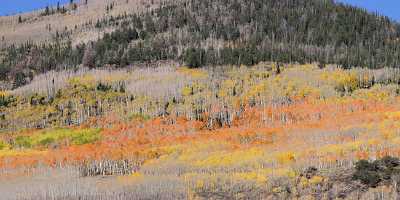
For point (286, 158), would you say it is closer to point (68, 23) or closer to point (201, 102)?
point (201, 102)

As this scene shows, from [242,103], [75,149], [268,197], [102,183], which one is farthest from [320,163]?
[242,103]

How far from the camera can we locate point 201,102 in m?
128

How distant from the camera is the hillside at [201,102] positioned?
203ft

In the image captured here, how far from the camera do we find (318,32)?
16088 centimetres

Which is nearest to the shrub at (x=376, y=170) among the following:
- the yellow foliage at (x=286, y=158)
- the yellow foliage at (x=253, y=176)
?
the yellow foliage at (x=253, y=176)

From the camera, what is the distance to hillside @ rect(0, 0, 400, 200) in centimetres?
6197

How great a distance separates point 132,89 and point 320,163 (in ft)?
261

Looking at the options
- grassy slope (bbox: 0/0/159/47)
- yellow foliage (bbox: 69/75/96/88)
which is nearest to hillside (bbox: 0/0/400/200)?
yellow foliage (bbox: 69/75/96/88)

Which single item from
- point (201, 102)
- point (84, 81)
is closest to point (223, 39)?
point (84, 81)

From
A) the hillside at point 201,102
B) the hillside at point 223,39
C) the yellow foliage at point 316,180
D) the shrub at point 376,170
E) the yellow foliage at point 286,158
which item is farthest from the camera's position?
the hillside at point 223,39

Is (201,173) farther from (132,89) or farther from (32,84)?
(32,84)

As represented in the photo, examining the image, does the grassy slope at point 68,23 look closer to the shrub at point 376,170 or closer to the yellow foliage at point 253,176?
the yellow foliage at point 253,176

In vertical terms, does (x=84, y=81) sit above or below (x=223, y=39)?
below

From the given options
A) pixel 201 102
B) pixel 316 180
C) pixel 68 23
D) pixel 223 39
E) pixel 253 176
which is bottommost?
pixel 253 176
